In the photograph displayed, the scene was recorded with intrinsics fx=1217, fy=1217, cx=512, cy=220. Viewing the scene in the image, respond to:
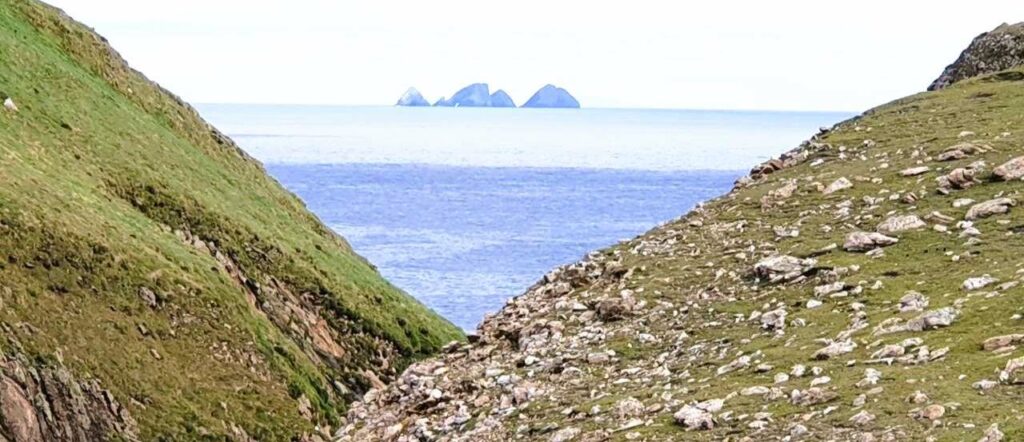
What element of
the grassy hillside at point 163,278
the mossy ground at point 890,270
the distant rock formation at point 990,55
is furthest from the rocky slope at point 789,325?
the distant rock formation at point 990,55

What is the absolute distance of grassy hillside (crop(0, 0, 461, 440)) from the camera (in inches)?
1305

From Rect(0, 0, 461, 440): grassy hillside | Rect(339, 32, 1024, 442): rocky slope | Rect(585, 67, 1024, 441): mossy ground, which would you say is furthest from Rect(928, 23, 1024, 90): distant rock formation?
Rect(0, 0, 461, 440): grassy hillside

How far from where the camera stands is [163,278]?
1491 inches

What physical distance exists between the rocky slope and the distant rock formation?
11.6m

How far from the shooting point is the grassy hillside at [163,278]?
109 ft

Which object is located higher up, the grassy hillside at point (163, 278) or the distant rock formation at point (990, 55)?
the distant rock formation at point (990, 55)

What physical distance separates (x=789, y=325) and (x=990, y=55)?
3130cm

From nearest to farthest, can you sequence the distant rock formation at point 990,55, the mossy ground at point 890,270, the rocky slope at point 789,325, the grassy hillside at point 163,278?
the mossy ground at point 890,270 → the rocky slope at point 789,325 → the grassy hillside at point 163,278 → the distant rock formation at point 990,55

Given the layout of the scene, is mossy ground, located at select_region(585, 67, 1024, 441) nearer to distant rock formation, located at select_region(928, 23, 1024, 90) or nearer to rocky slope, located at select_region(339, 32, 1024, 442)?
rocky slope, located at select_region(339, 32, 1024, 442)

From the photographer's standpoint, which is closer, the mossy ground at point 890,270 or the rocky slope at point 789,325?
the mossy ground at point 890,270

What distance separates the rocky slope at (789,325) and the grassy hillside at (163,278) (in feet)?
18.1

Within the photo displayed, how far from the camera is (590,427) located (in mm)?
21141

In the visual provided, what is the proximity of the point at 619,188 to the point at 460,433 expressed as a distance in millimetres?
169051

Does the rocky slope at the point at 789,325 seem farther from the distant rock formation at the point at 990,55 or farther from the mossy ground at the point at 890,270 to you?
the distant rock formation at the point at 990,55
